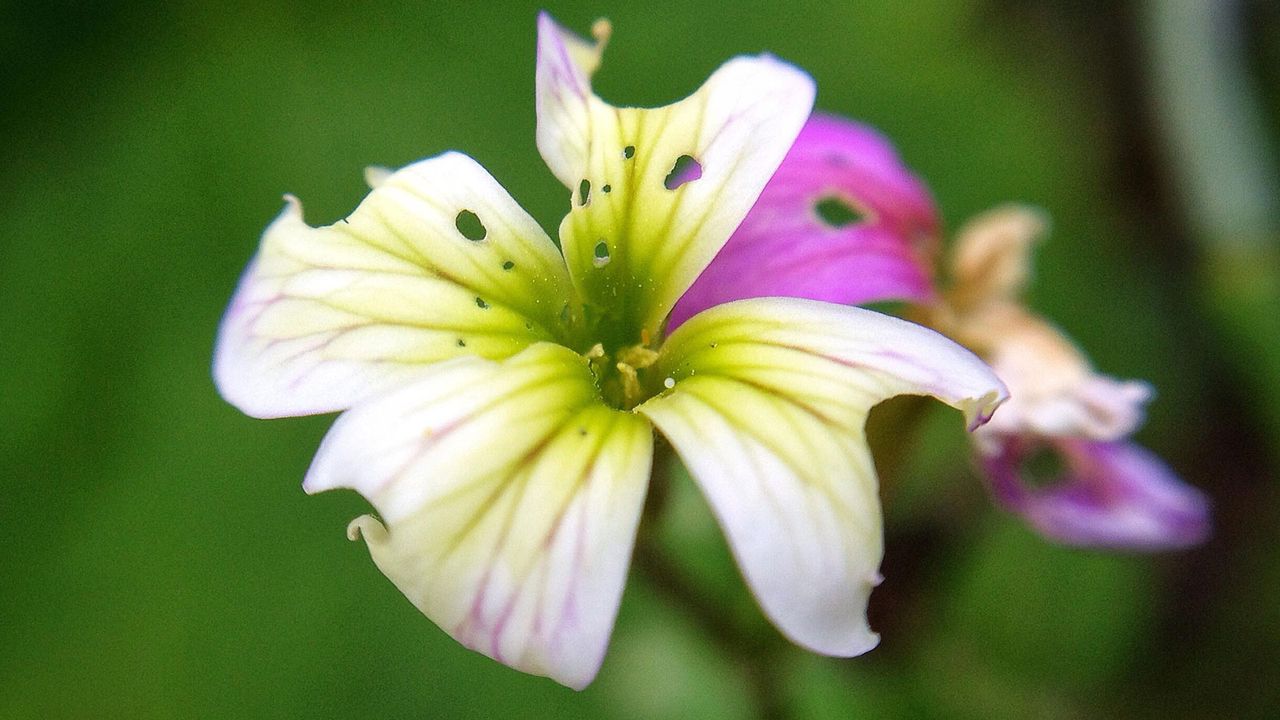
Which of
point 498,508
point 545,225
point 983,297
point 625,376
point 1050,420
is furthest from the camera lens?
point 545,225

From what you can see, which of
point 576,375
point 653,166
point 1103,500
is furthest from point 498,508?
point 1103,500

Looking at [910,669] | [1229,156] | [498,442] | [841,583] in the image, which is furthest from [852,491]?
[1229,156]

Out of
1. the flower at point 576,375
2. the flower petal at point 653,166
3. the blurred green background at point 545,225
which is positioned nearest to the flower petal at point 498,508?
the flower at point 576,375

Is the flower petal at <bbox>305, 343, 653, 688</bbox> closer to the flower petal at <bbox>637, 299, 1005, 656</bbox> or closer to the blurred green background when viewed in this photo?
the flower petal at <bbox>637, 299, 1005, 656</bbox>

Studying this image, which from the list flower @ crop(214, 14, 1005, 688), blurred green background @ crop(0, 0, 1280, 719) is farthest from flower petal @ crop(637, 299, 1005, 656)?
blurred green background @ crop(0, 0, 1280, 719)

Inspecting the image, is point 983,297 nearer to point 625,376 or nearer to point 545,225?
point 625,376

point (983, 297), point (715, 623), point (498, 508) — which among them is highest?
point (983, 297)

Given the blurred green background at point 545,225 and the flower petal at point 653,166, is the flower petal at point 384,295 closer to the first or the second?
the flower petal at point 653,166
